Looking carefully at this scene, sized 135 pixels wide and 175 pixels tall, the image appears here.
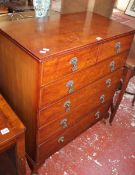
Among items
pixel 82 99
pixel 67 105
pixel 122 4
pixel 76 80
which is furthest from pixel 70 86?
pixel 122 4

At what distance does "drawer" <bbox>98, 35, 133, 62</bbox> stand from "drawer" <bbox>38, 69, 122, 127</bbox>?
239 mm

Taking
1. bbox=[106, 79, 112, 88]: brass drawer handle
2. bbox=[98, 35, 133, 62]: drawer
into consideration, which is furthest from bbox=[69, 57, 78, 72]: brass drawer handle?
bbox=[106, 79, 112, 88]: brass drawer handle

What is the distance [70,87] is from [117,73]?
2.08 feet

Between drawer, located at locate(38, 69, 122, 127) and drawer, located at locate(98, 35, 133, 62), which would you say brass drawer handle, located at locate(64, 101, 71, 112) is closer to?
drawer, located at locate(38, 69, 122, 127)

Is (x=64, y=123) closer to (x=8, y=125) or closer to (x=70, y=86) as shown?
(x=70, y=86)

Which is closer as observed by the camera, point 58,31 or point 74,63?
point 74,63

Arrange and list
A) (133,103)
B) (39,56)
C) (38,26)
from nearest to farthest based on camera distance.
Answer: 1. (39,56)
2. (38,26)
3. (133,103)

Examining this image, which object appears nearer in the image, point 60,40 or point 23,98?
point 60,40

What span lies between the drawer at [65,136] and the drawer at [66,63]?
597mm

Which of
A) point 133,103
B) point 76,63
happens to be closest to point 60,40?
point 76,63

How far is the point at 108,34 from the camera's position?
1425 millimetres

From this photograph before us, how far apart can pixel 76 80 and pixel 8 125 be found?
532mm

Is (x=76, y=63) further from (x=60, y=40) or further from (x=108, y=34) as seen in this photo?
(x=108, y=34)

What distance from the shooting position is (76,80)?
1.39 metres
